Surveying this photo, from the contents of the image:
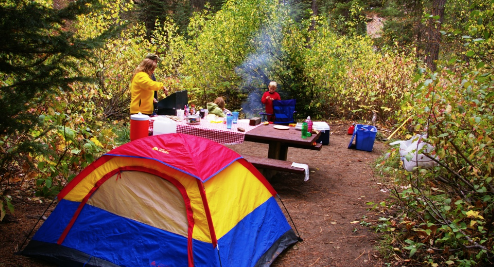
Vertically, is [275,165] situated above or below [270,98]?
below

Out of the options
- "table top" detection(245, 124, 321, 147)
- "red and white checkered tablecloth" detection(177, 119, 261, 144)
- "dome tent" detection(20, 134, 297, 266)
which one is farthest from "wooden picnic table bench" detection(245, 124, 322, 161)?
"dome tent" detection(20, 134, 297, 266)

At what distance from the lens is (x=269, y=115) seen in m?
8.52

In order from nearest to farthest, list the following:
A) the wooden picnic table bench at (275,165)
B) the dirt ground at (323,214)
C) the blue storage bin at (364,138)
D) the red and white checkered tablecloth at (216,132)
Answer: the dirt ground at (323,214) < the wooden picnic table bench at (275,165) < the red and white checkered tablecloth at (216,132) < the blue storage bin at (364,138)

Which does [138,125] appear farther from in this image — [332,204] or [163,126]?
[332,204]

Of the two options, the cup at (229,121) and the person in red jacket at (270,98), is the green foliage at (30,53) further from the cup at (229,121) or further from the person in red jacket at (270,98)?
the person in red jacket at (270,98)

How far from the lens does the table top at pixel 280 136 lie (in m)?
5.38

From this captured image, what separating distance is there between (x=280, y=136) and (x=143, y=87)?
90.9 inches

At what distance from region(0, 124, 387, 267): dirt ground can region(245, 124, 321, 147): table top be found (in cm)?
72

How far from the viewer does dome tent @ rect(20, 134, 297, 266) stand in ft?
10.2

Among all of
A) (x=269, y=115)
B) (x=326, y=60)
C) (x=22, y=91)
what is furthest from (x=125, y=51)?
(x=22, y=91)

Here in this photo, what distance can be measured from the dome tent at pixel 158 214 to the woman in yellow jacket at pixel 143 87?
2.53m

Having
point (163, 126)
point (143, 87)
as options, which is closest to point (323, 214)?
point (163, 126)

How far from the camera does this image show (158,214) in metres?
3.23

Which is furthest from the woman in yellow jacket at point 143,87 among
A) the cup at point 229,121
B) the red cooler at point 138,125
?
the cup at point 229,121
